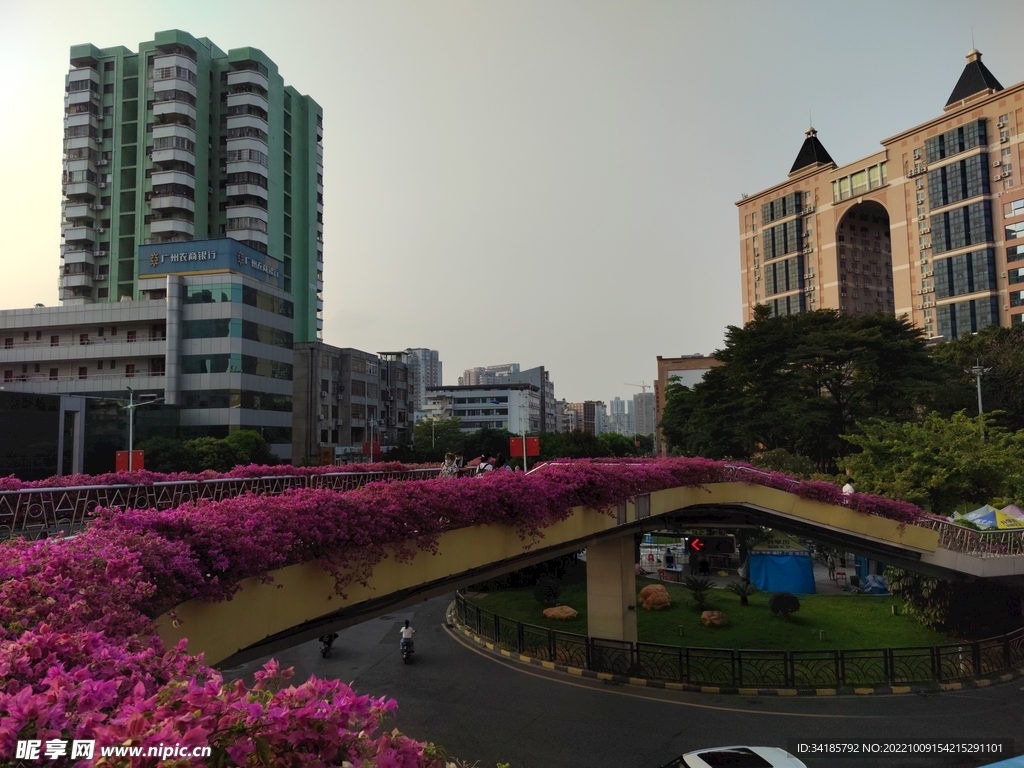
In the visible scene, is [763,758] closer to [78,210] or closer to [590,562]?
[590,562]

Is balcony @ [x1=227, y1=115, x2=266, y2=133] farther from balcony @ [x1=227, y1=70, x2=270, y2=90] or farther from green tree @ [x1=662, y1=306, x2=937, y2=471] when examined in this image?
green tree @ [x1=662, y1=306, x2=937, y2=471]

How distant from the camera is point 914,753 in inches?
553

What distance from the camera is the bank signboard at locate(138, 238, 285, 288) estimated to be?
2103 inches

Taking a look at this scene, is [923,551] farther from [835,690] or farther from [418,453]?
[418,453]

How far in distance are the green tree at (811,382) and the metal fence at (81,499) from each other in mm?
39842

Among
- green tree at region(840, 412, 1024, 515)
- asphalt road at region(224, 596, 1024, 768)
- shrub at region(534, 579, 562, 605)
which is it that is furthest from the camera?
shrub at region(534, 579, 562, 605)

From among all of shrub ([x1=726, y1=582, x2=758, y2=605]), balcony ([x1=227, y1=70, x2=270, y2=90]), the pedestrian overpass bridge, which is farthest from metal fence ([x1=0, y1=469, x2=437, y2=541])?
balcony ([x1=227, y1=70, x2=270, y2=90])

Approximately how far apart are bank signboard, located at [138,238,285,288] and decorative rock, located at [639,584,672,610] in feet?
137

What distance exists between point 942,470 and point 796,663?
38.9 ft

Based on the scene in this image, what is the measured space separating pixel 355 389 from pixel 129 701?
65.9 meters

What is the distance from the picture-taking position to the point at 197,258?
5394 centimetres

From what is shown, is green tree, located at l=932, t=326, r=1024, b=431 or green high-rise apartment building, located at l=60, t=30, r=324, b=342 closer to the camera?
green tree, located at l=932, t=326, r=1024, b=431

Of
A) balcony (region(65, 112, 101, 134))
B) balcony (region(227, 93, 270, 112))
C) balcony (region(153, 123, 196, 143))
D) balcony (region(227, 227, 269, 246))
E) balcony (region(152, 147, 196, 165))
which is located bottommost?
balcony (region(227, 227, 269, 246))

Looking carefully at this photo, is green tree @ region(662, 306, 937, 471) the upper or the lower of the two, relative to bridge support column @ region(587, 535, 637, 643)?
upper
